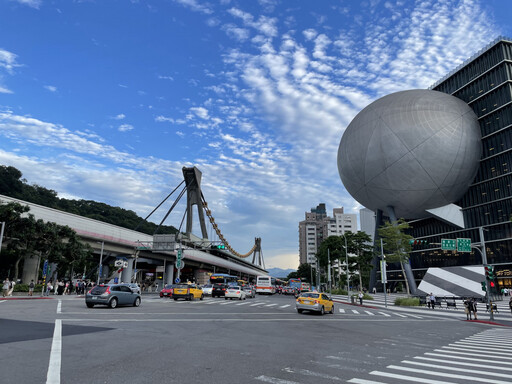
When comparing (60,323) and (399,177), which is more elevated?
(399,177)

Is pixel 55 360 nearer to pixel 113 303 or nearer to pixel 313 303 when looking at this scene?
pixel 113 303

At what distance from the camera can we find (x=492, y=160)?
230 ft

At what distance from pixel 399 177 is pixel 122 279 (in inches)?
2178

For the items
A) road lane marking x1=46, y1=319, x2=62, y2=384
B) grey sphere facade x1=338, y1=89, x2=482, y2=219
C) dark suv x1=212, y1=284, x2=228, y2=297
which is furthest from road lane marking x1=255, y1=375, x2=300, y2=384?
grey sphere facade x1=338, y1=89, x2=482, y2=219

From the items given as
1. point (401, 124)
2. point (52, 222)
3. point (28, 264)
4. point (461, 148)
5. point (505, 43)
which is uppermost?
point (505, 43)

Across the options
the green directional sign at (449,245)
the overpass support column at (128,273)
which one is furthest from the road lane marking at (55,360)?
the overpass support column at (128,273)

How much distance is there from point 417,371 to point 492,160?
77554mm

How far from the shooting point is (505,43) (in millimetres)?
70188

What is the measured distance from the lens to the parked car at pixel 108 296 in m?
22.6

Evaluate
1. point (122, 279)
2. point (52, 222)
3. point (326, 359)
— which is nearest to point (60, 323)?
point (326, 359)

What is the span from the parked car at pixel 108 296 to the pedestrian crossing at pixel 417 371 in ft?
60.2

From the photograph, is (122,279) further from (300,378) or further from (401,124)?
(300,378)

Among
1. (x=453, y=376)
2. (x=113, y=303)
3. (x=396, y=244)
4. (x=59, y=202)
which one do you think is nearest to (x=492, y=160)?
(x=396, y=244)

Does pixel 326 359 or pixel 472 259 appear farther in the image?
pixel 472 259
